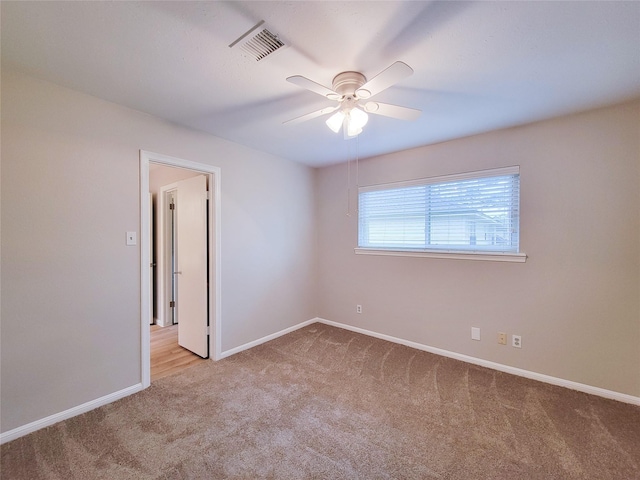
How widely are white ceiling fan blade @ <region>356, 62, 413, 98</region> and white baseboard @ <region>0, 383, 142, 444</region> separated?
2.94 m

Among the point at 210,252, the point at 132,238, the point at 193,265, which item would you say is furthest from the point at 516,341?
the point at 132,238

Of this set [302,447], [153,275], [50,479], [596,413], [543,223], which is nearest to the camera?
[50,479]

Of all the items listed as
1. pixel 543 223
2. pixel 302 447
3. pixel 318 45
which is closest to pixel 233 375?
pixel 302 447

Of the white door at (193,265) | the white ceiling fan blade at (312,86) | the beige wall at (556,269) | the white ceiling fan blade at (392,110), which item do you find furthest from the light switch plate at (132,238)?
A: the beige wall at (556,269)

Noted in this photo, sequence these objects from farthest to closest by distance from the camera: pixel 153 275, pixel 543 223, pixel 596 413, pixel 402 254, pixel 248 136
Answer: pixel 153 275
pixel 402 254
pixel 248 136
pixel 543 223
pixel 596 413

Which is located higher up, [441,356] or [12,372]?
[12,372]

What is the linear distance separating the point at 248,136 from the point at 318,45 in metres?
1.58

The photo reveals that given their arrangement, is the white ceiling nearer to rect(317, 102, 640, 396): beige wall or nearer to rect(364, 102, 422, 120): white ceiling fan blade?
rect(364, 102, 422, 120): white ceiling fan blade

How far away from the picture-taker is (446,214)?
307cm

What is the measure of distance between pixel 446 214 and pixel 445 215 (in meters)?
0.02

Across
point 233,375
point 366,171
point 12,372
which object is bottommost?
point 233,375

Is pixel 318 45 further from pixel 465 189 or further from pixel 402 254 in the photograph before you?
pixel 402 254

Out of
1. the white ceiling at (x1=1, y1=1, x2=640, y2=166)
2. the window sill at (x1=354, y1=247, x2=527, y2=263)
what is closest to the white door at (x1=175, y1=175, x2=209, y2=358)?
the white ceiling at (x1=1, y1=1, x2=640, y2=166)

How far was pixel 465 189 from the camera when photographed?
294cm
